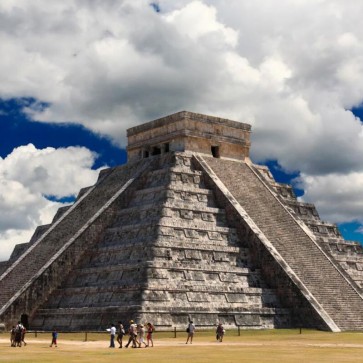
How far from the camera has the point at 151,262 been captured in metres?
33.2

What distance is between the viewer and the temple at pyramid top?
43312 mm

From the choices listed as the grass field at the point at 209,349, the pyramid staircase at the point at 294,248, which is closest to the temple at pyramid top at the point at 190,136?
the pyramid staircase at the point at 294,248

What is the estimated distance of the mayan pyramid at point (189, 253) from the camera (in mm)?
33281

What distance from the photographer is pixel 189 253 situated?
1385 inches

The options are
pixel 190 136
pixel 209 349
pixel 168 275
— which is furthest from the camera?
pixel 190 136

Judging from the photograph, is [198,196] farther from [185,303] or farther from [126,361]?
[126,361]

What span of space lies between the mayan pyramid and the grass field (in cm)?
152

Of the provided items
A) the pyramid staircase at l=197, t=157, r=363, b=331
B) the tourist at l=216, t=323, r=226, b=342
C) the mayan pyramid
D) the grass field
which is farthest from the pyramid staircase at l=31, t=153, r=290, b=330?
the tourist at l=216, t=323, r=226, b=342

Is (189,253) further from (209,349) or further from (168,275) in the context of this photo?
(209,349)

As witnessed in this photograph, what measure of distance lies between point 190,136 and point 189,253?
397 inches

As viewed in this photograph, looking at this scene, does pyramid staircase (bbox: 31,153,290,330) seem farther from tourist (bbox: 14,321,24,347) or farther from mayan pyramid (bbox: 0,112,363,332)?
tourist (bbox: 14,321,24,347)

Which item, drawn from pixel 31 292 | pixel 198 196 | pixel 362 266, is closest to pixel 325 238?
pixel 362 266

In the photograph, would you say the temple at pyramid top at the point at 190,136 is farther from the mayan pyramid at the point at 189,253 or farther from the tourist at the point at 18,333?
the tourist at the point at 18,333

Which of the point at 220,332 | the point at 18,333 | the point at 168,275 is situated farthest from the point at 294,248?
the point at 18,333
